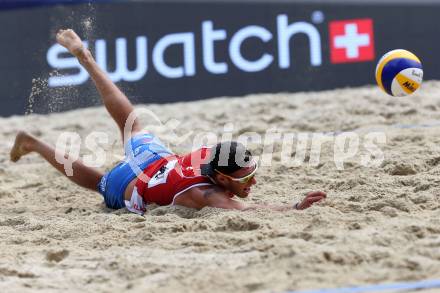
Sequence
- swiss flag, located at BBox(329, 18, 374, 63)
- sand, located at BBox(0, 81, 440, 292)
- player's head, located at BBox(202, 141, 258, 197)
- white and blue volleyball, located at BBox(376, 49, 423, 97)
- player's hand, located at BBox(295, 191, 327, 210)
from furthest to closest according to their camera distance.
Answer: swiss flag, located at BBox(329, 18, 374, 63) < white and blue volleyball, located at BBox(376, 49, 423, 97) < player's head, located at BBox(202, 141, 258, 197) < player's hand, located at BBox(295, 191, 327, 210) < sand, located at BBox(0, 81, 440, 292)

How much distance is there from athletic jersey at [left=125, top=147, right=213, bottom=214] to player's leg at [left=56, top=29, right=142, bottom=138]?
2.40 feet

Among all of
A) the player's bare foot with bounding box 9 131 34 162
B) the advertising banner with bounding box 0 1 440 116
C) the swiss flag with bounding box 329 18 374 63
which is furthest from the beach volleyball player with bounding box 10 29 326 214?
the swiss flag with bounding box 329 18 374 63

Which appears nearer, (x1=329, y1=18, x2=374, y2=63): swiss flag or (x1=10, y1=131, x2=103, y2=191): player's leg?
(x1=10, y1=131, x2=103, y2=191): player's leg

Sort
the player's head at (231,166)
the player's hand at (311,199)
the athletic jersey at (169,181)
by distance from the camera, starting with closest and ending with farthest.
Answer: the player's hand at (311,199) < the player's head at (231,166) < the athletic jersey at (169,181)

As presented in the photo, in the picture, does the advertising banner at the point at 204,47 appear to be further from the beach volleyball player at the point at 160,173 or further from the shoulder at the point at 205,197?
the shoulder at the point at 205,197

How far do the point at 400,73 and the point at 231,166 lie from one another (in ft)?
5.00

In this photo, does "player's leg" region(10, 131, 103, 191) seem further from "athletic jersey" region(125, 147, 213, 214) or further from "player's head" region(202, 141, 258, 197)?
"player's head" region(202, 141, 258, 197)

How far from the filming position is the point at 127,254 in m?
3.25

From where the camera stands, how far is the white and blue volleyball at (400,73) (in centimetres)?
472

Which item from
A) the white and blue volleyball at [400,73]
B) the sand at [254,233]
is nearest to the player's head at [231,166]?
the sand at [254,233]

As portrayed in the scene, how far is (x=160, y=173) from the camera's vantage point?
4238 mm

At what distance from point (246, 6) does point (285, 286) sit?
5.39 metres

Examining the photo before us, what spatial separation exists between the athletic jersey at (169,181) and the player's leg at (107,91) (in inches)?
28.9

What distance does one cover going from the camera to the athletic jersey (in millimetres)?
Result: 4039
